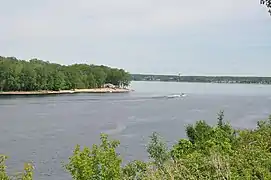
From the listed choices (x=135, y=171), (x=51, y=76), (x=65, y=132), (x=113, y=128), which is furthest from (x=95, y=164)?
(x=51, y=76)

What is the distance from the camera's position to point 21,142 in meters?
33.5

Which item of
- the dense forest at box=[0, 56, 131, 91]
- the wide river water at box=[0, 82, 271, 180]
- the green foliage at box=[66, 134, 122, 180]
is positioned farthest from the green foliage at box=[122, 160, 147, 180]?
the dense forest at box=[0, 56, 131, 91]

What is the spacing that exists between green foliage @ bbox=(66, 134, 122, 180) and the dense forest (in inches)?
3489

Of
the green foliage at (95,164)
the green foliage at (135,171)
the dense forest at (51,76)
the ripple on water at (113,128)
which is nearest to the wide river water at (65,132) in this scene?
the ripple on water at (113,128)

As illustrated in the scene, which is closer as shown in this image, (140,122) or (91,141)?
(91,141)

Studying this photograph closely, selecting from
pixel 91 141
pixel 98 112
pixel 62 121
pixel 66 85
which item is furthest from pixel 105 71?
pixel 91 141

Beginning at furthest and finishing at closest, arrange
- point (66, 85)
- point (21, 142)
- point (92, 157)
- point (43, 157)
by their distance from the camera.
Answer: point (66, 85)
point (21, 142)
point (43, 157)
point (92, 157)

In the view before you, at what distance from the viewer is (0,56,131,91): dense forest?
96.2 meters

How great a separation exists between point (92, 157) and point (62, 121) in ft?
128

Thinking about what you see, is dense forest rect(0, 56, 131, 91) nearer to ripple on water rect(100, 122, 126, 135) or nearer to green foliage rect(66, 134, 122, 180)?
ripple on water rect(100, 122, 126, 135)

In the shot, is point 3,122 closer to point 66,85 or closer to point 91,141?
point 91,141

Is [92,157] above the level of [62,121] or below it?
above

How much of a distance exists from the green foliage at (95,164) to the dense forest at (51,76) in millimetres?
88611

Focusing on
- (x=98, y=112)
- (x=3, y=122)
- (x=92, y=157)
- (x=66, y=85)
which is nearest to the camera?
(x=92, y=157)
